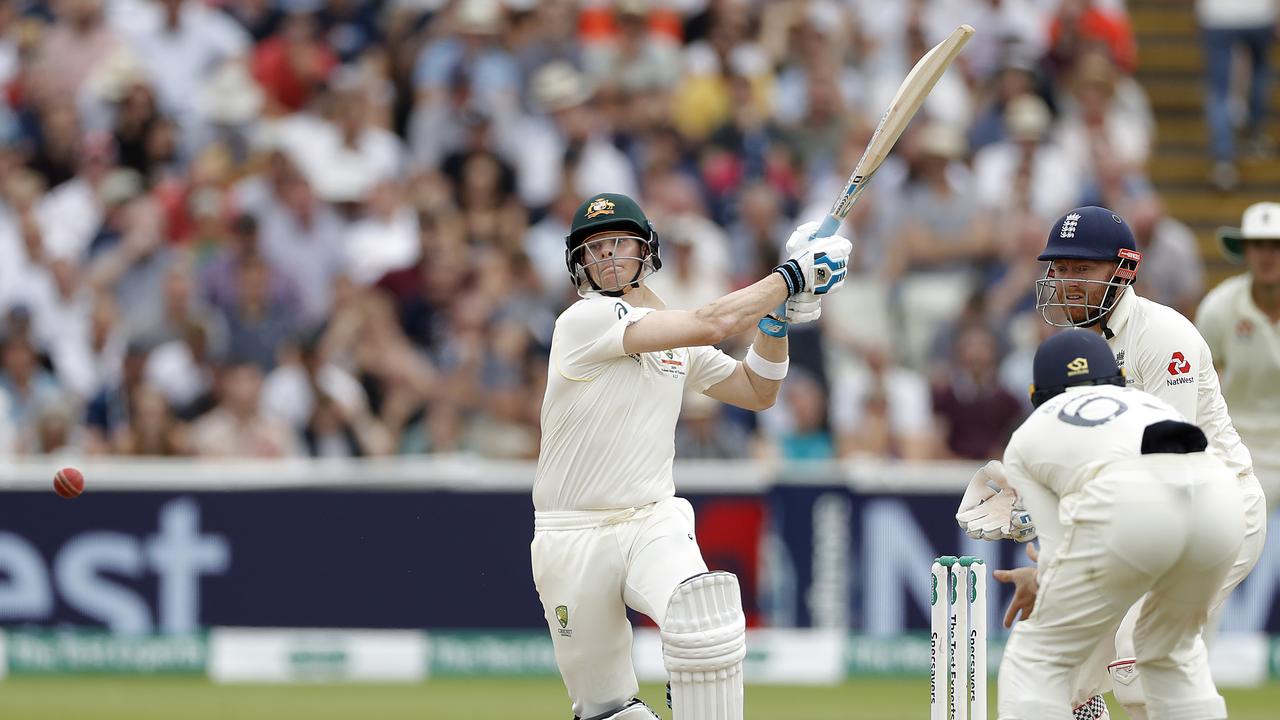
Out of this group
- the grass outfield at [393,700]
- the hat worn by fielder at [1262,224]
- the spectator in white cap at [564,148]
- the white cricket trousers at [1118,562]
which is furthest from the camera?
the spectator in white cap at [564,148]

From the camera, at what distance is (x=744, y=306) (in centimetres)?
588

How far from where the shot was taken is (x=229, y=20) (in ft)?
42.8

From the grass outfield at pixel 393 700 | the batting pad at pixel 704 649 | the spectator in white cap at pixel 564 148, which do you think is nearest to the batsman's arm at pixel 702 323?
the batting pad at pixel 704 649

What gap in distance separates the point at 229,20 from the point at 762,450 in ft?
16.5

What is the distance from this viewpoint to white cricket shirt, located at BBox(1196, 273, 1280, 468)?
7562mm

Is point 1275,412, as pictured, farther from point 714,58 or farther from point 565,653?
point 714,58

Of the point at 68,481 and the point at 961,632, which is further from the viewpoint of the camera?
the point at 68,481

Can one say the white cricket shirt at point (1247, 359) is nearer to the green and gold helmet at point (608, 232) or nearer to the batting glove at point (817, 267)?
the batting glove at point (817, 267)

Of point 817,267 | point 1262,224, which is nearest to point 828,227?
point 817,267

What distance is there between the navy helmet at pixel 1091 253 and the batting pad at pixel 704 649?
1448 millimetres

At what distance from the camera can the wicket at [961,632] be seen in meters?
5.81

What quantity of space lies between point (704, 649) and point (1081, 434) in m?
1.28

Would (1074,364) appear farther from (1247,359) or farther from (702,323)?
(1247,359)

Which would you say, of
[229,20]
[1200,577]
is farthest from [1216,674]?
[229,20]
